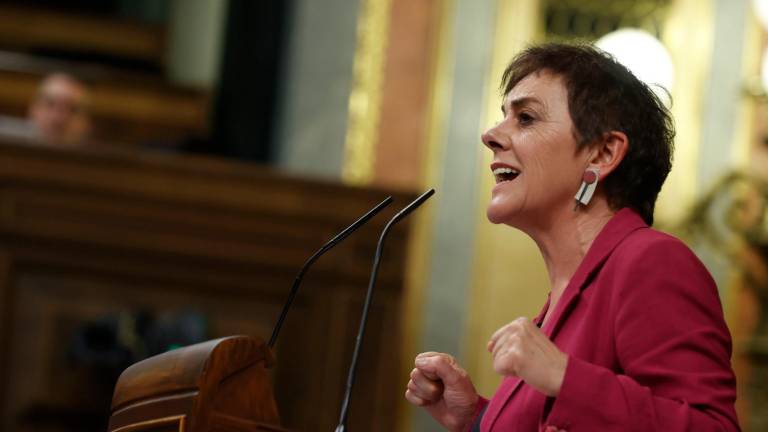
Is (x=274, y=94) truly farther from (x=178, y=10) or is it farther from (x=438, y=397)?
(x=438, y=397)

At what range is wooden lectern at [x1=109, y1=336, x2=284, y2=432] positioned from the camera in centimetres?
162

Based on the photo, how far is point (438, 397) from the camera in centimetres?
195

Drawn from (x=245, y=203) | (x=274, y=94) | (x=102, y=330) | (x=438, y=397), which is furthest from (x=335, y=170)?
(x=438, y=397)

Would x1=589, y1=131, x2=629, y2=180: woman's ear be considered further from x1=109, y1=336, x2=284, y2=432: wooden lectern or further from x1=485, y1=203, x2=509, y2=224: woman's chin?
x1=109, y1=336, x2=284, y2=432: wooden lectern

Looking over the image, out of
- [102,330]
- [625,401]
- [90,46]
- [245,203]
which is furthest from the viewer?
[90,46]

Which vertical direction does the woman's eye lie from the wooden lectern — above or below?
above

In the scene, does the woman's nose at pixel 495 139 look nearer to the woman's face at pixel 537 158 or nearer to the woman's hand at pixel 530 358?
the woman's face at pixel 537 158

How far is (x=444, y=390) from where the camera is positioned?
1956 millimetres

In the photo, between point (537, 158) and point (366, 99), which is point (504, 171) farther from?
point (366, 99)

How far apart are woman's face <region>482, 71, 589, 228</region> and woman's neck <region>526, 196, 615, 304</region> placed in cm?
1

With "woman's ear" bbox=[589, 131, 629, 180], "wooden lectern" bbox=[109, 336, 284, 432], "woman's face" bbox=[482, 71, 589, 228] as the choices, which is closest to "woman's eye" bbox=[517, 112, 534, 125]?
"woman's face" bbox=[482, 71, 589, 228]

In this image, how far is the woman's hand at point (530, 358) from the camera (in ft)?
5.21

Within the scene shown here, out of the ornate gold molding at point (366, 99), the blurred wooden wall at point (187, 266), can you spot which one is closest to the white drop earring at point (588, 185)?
the blurred wooden wall at point (187, 266)

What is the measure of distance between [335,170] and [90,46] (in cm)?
231
